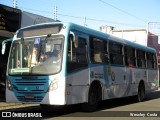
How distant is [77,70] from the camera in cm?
1278

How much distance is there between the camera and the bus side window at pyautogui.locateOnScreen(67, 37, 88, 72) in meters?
12.4

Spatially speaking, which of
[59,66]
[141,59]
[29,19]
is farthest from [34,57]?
[29,19]

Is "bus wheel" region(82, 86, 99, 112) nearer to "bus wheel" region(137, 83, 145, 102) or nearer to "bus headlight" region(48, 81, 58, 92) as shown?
"bus headlight" region(48, 81, 58, 92)

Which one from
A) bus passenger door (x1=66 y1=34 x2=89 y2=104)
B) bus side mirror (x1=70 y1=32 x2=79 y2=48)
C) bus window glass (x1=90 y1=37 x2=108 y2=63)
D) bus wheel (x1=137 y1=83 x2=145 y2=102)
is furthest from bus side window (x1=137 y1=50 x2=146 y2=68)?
bus side mirror (x1=70 y1=32 x2=79 y2=48)

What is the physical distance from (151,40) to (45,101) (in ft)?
122

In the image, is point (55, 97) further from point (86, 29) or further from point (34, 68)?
point (86, 29)

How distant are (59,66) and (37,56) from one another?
882 millimetres

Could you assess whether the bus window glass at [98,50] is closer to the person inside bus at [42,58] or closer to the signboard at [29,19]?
the person inside bus at [42,58]

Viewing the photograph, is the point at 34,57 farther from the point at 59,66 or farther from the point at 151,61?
the point at 151,61

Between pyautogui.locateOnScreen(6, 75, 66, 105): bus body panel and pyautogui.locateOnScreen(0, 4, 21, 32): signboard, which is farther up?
pyautogui.locateOnScreen(0, 4, 21, 32): signboard

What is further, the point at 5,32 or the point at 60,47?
the point at 5,32

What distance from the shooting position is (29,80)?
12.5 m

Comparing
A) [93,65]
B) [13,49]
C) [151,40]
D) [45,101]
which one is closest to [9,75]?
[13,49]

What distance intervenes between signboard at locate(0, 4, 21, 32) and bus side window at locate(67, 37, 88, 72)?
7497mm
